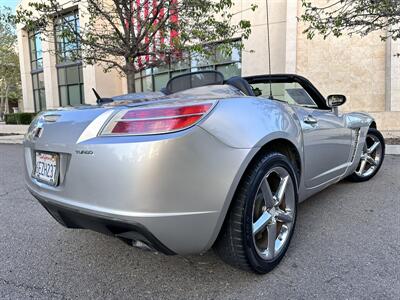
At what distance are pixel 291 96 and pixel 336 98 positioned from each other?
0.50m

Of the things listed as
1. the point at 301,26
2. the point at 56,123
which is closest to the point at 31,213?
the point at 56,123

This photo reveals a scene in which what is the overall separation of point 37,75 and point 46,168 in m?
23.6

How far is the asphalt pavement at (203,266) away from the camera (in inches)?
79.1

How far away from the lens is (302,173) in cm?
266

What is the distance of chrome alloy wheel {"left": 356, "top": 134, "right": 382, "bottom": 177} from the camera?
4366mm

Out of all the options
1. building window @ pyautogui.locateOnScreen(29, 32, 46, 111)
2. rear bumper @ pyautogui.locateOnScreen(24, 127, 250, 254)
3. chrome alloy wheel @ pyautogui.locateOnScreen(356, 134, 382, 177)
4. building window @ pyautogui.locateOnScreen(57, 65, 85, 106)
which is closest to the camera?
rear bumper @ pyautogui.locateOnScreen(24, 127, 250, 254)

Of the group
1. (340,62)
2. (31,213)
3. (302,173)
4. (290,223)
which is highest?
(340,62)

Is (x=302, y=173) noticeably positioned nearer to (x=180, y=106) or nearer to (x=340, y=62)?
(x=180, y=106)

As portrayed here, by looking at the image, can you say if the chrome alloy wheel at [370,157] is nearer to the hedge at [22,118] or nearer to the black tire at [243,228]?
the black tire at [243,228]

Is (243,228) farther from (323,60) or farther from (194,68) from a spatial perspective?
(194,68)

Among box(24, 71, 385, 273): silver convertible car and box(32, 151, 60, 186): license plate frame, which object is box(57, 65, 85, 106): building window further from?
box(24, 71, 385, 273): silver convertible car

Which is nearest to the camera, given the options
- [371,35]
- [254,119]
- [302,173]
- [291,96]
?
[254,119]

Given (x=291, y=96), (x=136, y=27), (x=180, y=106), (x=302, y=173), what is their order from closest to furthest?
(x=180, y=106) < (x=302, y=173) < (x=291, y=96) < (x=136, y=27)

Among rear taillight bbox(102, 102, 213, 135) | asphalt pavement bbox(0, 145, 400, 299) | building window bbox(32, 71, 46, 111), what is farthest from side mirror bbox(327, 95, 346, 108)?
building window bbox(32, 71, 46, 111)
